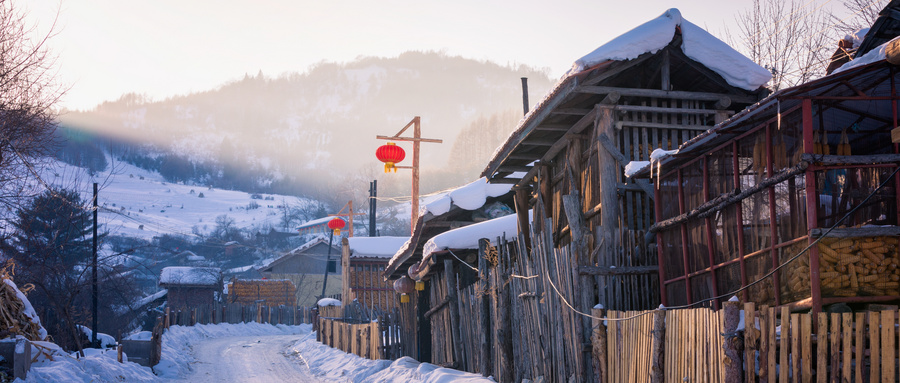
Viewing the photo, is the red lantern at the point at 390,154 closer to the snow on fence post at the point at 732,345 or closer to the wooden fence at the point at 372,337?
the wooden fence at the point at 372,337

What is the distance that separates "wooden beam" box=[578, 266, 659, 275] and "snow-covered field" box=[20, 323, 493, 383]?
3471mm

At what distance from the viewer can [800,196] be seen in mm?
6391

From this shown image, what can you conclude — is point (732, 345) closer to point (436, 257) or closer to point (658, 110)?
point (658, 110)

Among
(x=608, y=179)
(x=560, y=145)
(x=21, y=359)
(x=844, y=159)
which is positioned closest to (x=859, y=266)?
(x=844, y=159)

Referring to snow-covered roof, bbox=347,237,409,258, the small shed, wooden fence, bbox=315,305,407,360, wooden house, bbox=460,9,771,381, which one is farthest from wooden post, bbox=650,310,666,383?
the small shed

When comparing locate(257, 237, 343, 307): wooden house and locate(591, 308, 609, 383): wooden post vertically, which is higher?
locate(591, 308, 609, 383): wooden post

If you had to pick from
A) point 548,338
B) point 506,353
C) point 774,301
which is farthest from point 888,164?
point 506,353

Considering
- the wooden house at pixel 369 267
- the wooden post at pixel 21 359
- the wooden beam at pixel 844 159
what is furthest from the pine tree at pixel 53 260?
the wooden beam at pixel 844 159

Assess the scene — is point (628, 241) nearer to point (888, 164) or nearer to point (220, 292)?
point (888, 164)

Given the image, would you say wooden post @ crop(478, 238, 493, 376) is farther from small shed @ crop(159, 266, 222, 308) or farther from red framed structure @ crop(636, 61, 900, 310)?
small shed @ crop(159, 266, 222, 308)

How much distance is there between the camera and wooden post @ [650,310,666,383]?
22.4ft

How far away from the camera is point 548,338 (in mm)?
9281

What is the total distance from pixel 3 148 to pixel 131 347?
6.92 meters

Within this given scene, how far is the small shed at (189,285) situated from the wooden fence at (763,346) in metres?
42.2
